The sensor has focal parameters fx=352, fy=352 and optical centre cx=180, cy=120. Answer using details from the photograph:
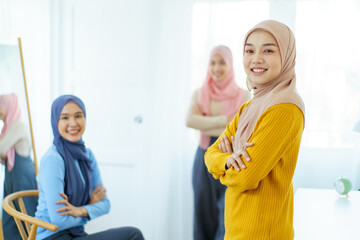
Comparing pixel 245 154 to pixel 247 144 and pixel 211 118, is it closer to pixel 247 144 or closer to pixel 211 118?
pixel 247 144

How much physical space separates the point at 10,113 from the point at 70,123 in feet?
1.83

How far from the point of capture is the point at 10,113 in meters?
2.20

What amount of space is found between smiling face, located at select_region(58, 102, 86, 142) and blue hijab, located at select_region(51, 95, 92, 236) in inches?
0.7

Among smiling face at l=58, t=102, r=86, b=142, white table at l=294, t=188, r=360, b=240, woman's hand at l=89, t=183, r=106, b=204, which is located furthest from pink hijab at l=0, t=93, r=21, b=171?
white table at l=294, t=188, r=360, b=240

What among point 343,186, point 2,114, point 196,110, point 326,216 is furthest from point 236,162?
point 2,114

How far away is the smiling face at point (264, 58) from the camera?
3.64ft

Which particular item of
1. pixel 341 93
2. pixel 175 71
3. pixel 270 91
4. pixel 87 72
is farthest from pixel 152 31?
pixel 270 91

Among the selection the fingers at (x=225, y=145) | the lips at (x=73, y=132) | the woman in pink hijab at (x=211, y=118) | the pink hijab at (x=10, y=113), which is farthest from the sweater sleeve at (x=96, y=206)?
the fingers at (x=225, y=145)

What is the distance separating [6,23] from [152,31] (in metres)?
1.07

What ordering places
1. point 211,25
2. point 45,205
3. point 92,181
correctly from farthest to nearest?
point 211,25 < point 92,181 < point 45,205

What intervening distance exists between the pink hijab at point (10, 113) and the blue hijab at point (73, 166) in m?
0.45

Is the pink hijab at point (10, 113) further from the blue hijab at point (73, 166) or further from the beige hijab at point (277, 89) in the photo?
the beige hijab at point (277, 89)

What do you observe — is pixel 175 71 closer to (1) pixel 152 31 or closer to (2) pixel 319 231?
(1) pixel 152 31

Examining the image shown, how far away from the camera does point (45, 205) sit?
1.79 meters
